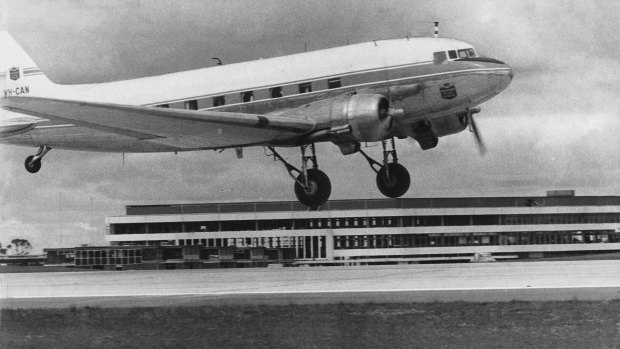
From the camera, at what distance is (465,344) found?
440 inches

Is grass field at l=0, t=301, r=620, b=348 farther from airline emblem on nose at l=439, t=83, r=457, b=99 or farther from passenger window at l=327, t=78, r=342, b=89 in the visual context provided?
passenger window at l=327, t=78, r=342, b=89

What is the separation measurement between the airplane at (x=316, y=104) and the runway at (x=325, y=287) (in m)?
3.30

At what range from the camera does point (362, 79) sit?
20.3 meters

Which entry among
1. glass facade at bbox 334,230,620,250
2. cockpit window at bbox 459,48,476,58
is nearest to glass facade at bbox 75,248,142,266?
glass facade at bbox 334,230,620,250

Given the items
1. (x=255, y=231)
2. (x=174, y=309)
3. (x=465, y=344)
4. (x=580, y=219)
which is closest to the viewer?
(x=465, y=344)

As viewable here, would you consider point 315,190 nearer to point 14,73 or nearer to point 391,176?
point 391,176

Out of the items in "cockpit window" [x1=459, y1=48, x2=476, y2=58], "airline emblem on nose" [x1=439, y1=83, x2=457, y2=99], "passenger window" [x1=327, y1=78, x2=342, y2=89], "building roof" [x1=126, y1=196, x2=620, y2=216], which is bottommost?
"building roof" [x1=126, y1=196, x2=620, y2=216]

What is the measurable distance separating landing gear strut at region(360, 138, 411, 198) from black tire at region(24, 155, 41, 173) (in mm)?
11271

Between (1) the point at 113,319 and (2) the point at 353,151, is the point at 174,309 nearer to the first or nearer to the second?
(1) the point at 113,319

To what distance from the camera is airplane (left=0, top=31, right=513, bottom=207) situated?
19375mm

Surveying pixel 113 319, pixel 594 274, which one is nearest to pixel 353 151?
pixel 594 274

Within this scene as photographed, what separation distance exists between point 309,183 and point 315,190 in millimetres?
276

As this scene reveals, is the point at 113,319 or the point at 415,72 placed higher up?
the point at 415,72

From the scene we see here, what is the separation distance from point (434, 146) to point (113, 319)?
40.5ft
